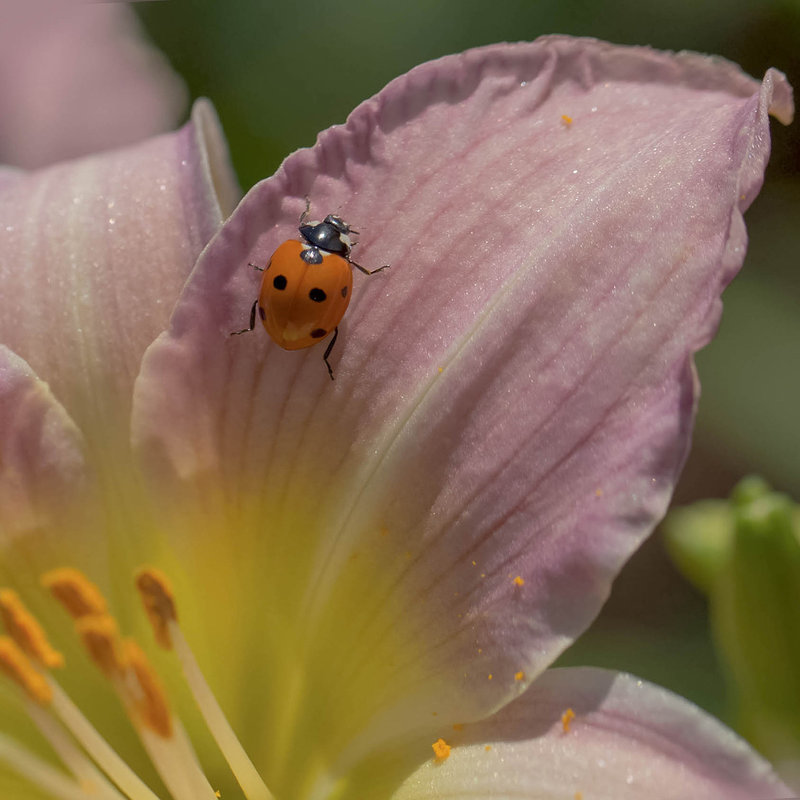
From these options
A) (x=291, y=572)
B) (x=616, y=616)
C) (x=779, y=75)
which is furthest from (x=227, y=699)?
(x=616, y=616)

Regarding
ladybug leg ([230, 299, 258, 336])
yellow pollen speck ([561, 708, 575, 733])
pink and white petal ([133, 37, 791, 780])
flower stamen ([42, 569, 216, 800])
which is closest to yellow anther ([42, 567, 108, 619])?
flower stamen ([42, 569, 216, 800])

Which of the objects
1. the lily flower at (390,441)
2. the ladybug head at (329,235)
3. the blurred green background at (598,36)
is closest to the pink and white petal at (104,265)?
the lily flower at (390,441)

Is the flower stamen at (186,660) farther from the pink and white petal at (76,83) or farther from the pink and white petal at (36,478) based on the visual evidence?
the pink and white petal at (76,83)

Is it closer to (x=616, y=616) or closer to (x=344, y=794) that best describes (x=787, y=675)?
(x=344, y=794)

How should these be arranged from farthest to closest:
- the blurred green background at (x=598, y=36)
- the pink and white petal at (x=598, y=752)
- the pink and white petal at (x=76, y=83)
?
1. the pink and white petal at (x=76, y=83)
2. the blurred green background at (x=598, y=36)
3. the pink and white petal at (x=598, y=752)

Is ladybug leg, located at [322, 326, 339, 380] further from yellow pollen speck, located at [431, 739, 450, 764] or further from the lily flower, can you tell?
yellow pollen speck, located at [431, 739, 450, 764]

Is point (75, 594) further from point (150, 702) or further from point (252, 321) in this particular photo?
point (252, 321)

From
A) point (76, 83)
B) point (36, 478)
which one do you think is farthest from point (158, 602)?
point (76, 83)
